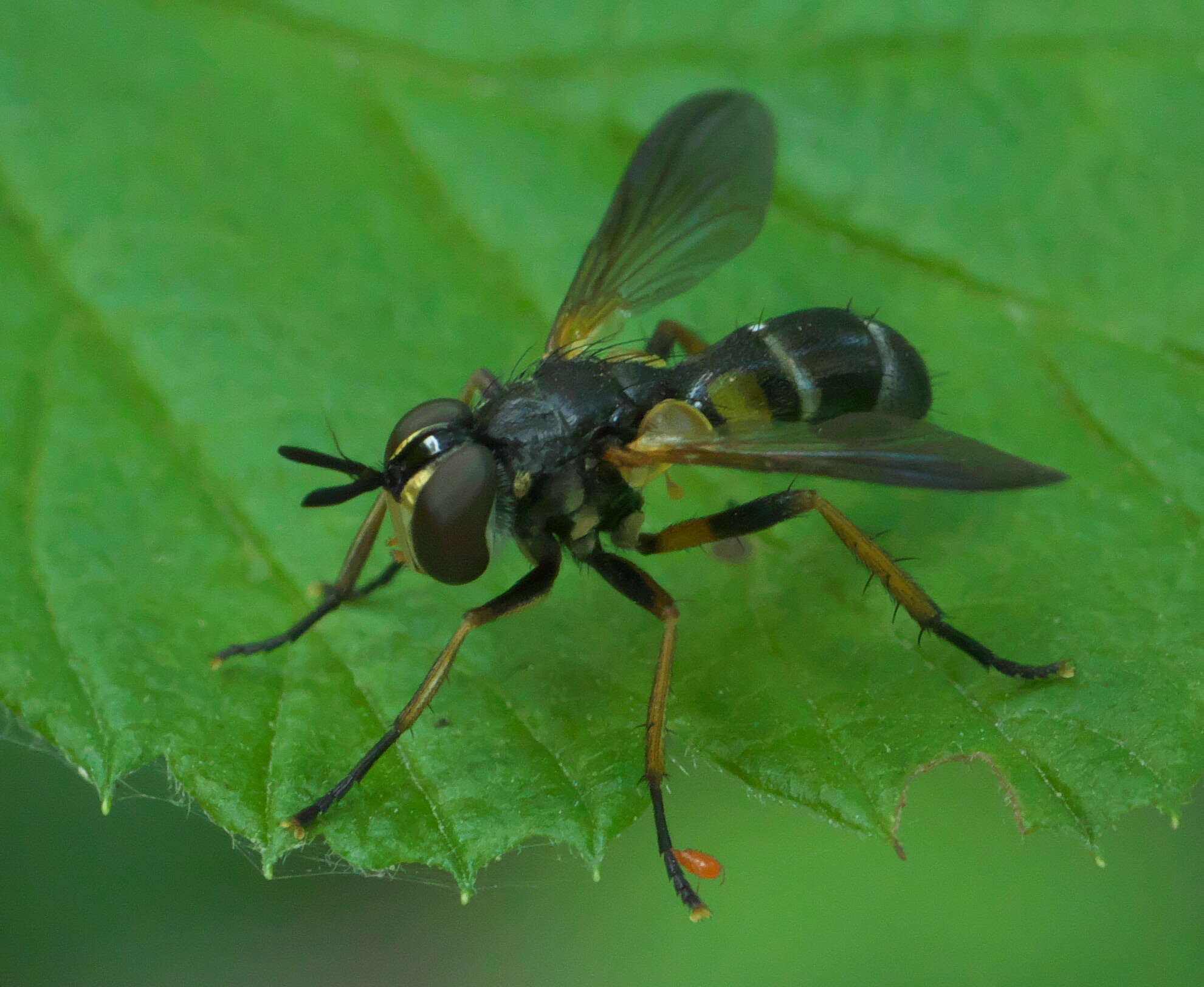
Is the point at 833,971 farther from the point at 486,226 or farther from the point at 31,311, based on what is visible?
the point at 31,311

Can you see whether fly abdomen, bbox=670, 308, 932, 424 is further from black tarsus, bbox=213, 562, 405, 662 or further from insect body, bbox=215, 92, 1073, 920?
black tarsus, bbox=213, 562, 405, 662

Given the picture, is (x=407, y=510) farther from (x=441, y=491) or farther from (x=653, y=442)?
(x=653, y=442)

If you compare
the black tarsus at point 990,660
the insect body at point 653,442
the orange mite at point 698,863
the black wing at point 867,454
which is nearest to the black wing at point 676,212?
the insect body at point 653,442

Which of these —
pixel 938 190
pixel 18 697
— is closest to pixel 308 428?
pixel 18 697

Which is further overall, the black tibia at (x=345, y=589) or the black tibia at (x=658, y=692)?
the black tibia at (x=345, y=589)

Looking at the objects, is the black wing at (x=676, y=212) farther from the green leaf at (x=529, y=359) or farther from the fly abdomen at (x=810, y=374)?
the fly abdomen at (x=810, y=374)

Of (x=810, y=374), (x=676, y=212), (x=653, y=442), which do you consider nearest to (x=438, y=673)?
(x=653, y=442)

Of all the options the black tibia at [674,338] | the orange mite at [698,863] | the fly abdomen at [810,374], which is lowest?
the orange mite at [698,863]
